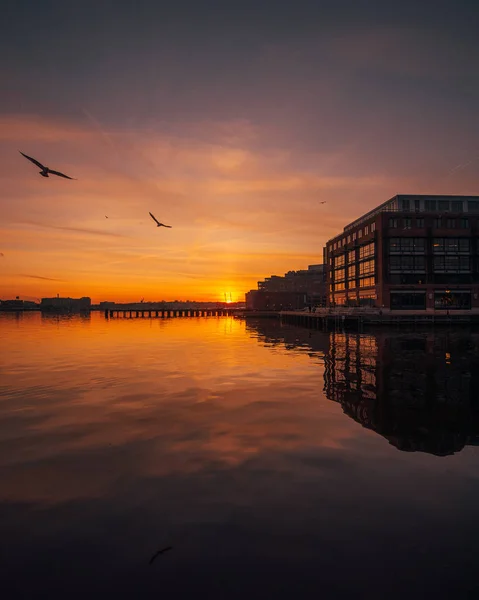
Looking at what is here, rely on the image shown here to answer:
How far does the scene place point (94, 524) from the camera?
838 centimetres

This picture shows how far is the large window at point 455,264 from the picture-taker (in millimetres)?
96500

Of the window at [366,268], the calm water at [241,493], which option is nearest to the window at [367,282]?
the window at [366,268]

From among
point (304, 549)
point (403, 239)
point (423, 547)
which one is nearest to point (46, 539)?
point (304, 549)

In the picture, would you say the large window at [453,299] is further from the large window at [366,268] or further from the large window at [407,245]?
the large window at [366,268]

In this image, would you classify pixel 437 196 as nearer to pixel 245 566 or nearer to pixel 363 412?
pixel 363 412

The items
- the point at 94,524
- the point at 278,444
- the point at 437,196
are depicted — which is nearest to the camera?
the point at 94,524

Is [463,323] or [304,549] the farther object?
[463,323]

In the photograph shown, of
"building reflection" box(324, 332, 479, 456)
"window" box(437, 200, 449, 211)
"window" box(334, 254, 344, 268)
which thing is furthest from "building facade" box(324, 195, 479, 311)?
"building reflection" box(324, 332, 479, 456)

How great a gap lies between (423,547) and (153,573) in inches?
193

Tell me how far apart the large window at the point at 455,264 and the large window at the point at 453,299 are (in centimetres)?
510

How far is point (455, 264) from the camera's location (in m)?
96.5

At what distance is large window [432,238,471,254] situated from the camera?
96625mm

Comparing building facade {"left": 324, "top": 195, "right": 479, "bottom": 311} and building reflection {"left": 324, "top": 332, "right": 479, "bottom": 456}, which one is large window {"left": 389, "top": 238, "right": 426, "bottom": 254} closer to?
building facade {"left": 324, "top": 195, "right": 479, "bottom": 311}

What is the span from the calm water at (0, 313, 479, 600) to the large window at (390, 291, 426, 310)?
259 feet
